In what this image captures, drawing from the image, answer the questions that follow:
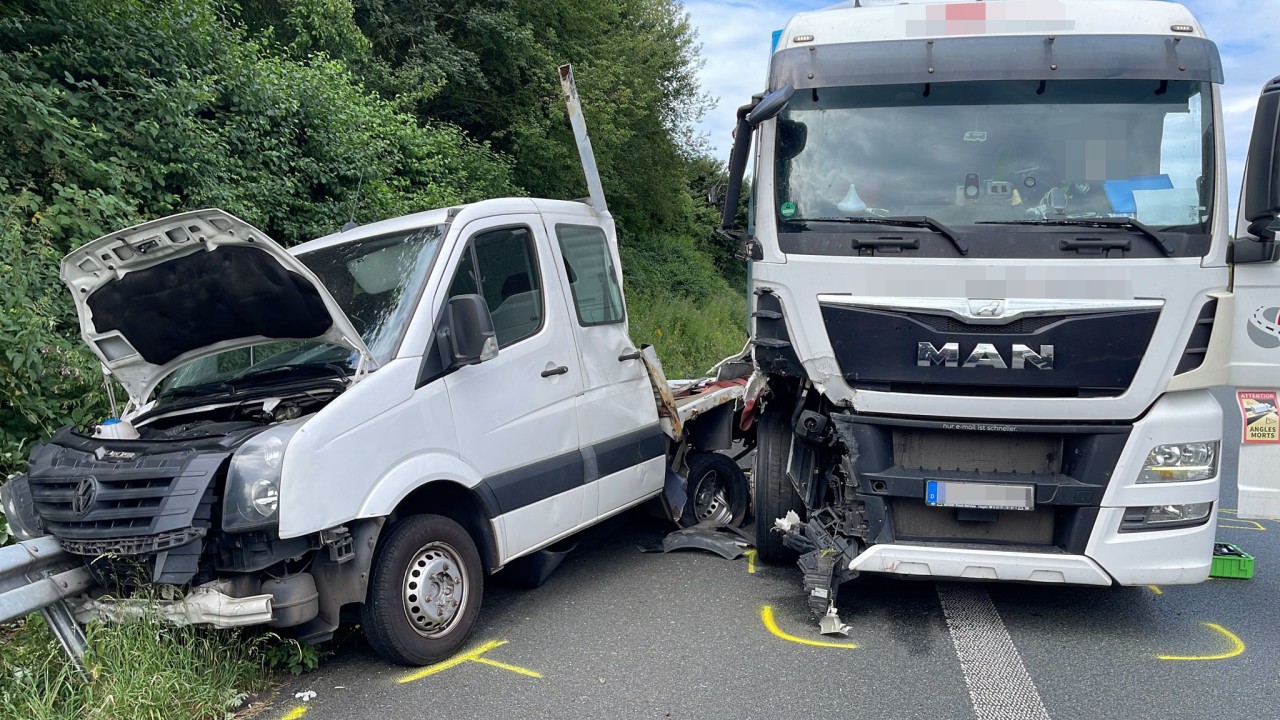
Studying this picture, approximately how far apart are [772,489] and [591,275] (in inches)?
68.8

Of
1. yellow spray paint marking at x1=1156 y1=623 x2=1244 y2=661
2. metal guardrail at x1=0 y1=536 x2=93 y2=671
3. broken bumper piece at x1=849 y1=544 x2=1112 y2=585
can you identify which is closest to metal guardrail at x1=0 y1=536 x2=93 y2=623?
metal guardrail at x1=0 y1=536 x2=93 y2=671

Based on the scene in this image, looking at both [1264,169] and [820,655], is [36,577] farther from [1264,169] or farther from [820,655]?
[1264,169]

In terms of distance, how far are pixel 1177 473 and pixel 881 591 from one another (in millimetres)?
1727

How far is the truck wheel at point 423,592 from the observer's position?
13.1 feet

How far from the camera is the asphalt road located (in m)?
3.86

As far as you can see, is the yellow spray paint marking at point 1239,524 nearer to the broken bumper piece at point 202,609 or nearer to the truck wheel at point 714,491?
the truck wheel at point 714,491

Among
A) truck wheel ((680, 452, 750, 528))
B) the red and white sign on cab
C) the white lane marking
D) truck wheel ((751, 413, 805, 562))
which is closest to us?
the white lane marking

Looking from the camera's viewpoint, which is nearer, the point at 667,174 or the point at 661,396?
the point at 661,396

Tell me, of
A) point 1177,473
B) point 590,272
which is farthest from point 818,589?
point 590,272

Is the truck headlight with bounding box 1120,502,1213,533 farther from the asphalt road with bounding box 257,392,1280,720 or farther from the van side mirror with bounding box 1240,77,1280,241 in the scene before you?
the van side mirror with bounding box 1240,77,1280,241

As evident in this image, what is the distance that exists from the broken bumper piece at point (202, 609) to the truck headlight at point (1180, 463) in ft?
13.4

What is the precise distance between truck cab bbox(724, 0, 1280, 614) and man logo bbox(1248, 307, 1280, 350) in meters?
0.03

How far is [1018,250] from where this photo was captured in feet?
14.8

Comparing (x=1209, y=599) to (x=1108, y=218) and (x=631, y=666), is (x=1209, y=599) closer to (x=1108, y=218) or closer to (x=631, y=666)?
(x=1108, y=218)
